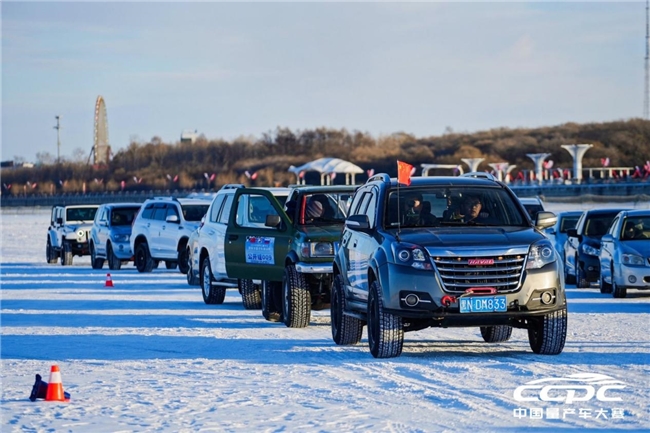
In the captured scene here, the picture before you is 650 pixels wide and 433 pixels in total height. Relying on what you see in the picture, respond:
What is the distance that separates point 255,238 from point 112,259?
18.5 meters

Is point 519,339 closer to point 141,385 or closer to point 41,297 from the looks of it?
point 141,385

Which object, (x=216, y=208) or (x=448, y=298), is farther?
(x=216, y=208)

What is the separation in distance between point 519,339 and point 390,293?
125 inches

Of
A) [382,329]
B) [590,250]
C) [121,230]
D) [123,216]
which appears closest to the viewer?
[382,329]

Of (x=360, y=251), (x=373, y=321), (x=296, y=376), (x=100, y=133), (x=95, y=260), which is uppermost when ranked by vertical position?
(x=100, y=133)

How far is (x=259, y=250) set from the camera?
18250 mm

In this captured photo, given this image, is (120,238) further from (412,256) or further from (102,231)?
(412,256)

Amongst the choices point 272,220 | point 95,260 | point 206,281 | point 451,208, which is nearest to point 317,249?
point 272,220

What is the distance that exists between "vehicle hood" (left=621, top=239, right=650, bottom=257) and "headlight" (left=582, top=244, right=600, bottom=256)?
9.47 ft

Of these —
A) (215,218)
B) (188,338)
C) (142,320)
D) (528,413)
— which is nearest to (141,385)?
(528,413)

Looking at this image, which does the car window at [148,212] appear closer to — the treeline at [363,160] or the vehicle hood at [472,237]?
the vehicle hood at [472,237]

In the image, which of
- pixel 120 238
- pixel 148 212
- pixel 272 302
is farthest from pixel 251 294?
pixel 120 238

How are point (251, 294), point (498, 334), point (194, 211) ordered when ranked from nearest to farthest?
point (498, 334), point (251, 294), point (194, 211)

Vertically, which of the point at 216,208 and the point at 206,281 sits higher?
the point at 216,208
